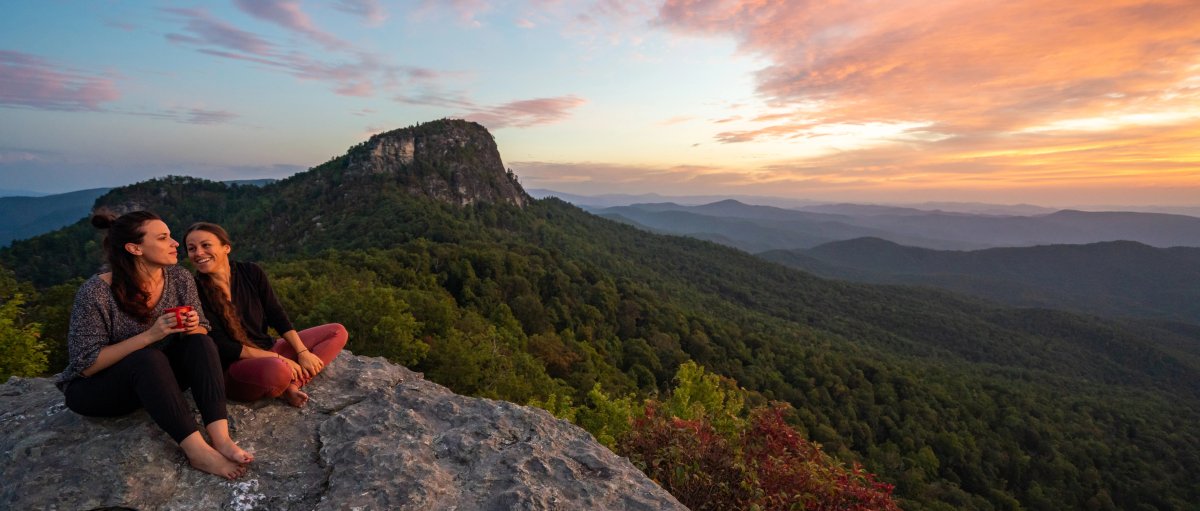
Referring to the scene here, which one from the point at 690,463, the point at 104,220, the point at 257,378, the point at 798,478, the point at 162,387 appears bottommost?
the point at 798,478

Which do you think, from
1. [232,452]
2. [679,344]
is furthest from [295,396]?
[679,344]

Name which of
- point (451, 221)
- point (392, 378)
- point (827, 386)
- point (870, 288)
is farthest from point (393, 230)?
point (870, 288)

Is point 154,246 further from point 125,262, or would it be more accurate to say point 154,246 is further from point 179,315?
point 179,315

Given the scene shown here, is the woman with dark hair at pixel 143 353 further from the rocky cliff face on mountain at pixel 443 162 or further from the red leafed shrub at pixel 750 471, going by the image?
the rocky cliff face on mountain at pixel 443 162

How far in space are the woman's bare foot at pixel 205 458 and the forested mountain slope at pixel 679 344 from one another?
1586cm

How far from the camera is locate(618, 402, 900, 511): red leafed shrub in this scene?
237 inches

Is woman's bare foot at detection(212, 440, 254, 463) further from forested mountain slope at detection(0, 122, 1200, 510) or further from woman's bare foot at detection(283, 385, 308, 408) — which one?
forested mountain slope at detection(0, 122, 1200, 510)

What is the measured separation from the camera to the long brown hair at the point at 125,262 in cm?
439

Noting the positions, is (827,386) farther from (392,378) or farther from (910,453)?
(392,378)

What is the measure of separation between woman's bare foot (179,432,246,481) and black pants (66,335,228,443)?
0.26 feet

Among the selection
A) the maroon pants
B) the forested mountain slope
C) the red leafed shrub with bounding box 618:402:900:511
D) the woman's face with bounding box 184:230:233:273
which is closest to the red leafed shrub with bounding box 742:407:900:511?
the red leafed shrub with bounding box 618:402:900:511

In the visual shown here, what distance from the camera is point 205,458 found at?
412 cm

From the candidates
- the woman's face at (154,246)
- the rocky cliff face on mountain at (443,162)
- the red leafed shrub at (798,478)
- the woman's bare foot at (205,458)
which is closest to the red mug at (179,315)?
the woman's face at (154,246)

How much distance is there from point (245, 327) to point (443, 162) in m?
129
